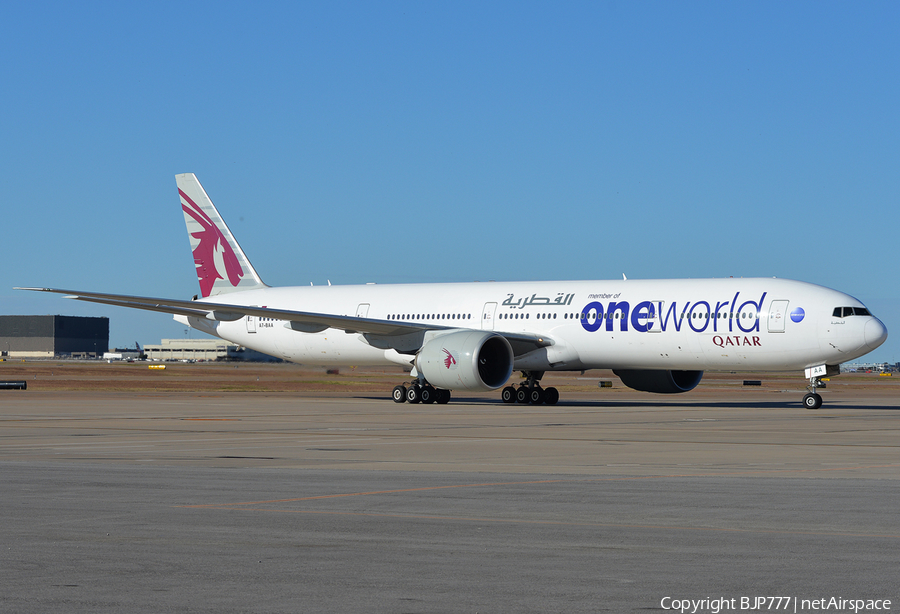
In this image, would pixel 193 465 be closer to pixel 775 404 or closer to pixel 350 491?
pixel 350 491

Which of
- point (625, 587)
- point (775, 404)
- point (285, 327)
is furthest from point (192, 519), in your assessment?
point (285, 327)

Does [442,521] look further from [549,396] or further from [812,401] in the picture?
[549,396]

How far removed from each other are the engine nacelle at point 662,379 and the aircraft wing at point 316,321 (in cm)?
398

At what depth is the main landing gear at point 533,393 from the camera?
3766cm

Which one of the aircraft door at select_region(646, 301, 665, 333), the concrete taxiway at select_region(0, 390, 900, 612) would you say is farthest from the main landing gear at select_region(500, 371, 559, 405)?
the concrete taxiway at select_region(0, 390, 900, 612)

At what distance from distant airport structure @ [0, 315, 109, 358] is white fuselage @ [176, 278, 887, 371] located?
480ft

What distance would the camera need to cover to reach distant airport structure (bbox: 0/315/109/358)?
178m

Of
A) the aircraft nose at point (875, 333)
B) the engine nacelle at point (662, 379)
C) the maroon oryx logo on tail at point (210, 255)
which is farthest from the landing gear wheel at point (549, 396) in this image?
the maroon oryx logo on tail at point (210, 255)

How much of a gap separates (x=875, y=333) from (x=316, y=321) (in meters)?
17.1

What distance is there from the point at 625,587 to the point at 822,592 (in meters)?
1.15

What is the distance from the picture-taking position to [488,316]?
38.4 meters

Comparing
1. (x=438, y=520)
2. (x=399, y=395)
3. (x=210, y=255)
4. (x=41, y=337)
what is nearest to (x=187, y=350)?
(x=41, y=337)

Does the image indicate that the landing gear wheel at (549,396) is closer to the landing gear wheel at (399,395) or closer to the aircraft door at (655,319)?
the landing gear wheel at (399,395)

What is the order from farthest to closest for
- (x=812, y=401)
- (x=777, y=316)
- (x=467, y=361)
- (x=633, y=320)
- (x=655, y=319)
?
(x=633, y=320)
(x=467, y=361)
(x=655, y=319)
(x=812, y=401)
(x=777, y=316)
